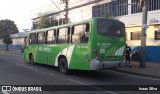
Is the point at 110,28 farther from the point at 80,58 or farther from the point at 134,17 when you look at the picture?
the point at 134,17

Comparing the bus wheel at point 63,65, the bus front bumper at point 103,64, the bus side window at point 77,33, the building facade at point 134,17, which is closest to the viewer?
the bus front bumper at point 103,64

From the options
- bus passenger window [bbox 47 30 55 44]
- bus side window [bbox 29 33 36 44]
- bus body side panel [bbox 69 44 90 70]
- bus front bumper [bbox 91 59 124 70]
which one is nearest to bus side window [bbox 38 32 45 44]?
bus passenger window [bbox 47 30 55 44]

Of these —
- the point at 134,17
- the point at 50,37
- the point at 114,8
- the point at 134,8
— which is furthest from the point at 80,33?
the point at 114,8

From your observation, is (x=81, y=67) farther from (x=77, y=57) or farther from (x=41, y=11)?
(x=41, y=11)

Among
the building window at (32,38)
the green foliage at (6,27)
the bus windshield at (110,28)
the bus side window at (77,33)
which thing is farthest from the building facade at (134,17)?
the green foliage at (6,27)

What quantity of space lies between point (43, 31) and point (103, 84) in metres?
8.01

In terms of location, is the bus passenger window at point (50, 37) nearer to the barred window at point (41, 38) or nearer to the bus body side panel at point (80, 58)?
the barred window at point (41, 38)

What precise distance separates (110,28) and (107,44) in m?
0.84

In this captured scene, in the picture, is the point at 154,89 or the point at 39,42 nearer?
the point at 154,89

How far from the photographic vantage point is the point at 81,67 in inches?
540

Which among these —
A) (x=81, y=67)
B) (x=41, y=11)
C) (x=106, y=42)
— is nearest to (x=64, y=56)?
(x=81, y=67)

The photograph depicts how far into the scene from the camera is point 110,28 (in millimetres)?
13742

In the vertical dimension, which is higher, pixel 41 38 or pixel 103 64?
pixel 41 38

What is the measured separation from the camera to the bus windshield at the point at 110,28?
13.4 metres
